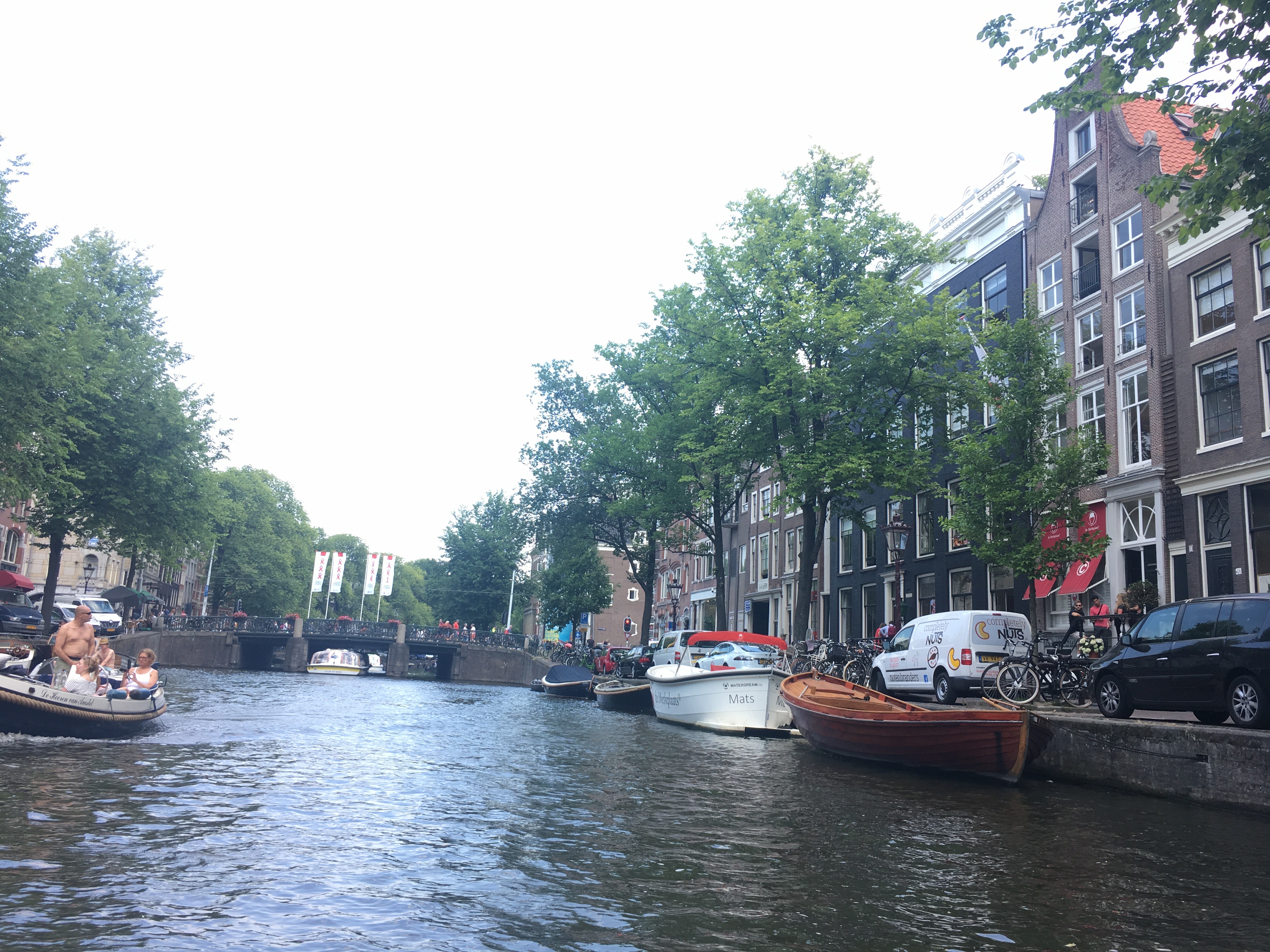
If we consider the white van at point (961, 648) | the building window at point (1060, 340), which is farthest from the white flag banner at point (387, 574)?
the white van at point (961, 648)

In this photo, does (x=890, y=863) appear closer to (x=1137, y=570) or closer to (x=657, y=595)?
(x=1137, y=570)

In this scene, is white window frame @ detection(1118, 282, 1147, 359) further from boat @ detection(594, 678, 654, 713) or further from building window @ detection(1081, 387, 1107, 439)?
boat @ detection(594, 678, 654, 713)

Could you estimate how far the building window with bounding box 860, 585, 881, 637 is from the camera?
4184cm

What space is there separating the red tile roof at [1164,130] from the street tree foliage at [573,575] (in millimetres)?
27535

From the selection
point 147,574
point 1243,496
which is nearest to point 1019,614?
point 1243,496

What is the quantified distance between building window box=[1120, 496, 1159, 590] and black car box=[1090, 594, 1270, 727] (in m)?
10.8

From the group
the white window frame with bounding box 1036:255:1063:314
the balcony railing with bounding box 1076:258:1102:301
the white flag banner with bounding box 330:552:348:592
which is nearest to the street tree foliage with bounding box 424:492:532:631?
the white flag banner with bounding box 330:552:348:592

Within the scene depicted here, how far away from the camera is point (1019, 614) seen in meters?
20.9

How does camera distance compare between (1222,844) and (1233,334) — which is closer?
(1222,844)

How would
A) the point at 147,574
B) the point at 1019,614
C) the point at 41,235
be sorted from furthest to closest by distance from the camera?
the point at 147,574
the point at 41,235
the point at 1019,614

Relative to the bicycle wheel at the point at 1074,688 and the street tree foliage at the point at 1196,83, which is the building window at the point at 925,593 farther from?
the street tree foliage at the point at 1196,83

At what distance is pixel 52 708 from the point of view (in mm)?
16375

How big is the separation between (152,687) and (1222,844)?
1735 centimetres

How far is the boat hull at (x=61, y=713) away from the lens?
15.9 meters
